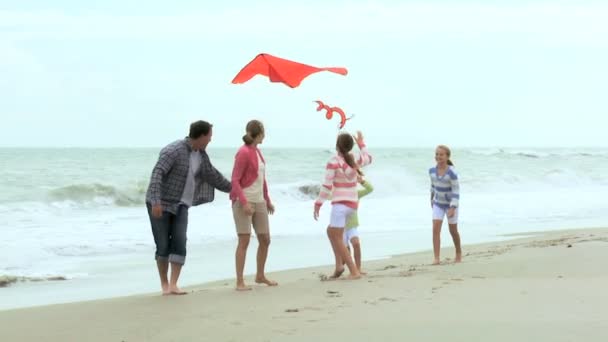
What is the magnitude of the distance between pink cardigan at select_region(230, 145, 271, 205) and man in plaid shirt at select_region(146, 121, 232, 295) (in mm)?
210

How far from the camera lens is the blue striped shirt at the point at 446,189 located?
9.80 metres

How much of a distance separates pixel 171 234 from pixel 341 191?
180 centimetres

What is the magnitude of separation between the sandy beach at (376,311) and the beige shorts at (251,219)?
56 centimetres

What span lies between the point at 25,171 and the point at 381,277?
29.0 metres

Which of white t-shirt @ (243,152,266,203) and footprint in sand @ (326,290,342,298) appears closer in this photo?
footprint in sand @ (326,290,342,298)

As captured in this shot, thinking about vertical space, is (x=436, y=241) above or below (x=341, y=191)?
below

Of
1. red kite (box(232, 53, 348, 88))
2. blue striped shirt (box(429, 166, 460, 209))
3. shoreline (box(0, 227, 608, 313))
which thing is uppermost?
red kite (box(232, 53, 348, 88))

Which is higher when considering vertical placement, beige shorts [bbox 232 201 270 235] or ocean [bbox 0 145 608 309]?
beige shorts [bbox 232 201 270 235]

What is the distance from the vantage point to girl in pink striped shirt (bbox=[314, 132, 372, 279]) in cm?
809

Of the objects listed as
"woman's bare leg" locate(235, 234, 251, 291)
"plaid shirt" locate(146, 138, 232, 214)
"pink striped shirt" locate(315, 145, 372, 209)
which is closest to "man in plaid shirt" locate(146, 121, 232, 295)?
"plaid shirt" locate(146, 138, 232, 214)

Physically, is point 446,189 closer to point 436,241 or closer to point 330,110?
point 436,241

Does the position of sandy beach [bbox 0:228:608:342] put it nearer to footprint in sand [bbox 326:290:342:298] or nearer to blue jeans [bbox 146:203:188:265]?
footprint in sand [bbox 326:290:342:298]

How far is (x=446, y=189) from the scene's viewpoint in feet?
32.6

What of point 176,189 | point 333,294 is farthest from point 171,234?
point 333,294
